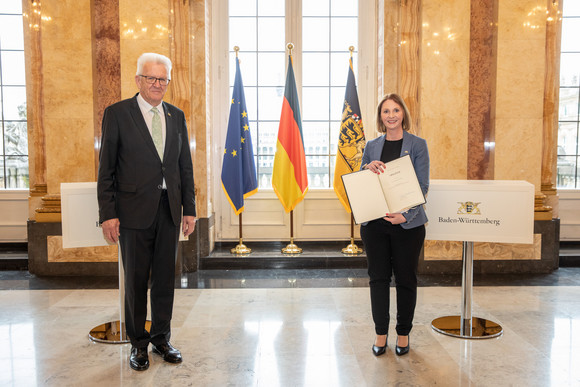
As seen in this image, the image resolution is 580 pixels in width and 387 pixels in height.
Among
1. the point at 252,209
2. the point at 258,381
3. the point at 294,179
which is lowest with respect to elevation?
the point at 258,381

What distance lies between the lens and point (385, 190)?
2787 mm

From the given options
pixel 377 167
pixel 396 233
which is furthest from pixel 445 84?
pixel 396 233

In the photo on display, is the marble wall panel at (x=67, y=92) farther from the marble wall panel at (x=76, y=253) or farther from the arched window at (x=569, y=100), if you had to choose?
the arched window at (x=569, y=100)

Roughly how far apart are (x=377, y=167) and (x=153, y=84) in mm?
1352

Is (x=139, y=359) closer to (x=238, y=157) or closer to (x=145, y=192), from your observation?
(x=145, y=192)

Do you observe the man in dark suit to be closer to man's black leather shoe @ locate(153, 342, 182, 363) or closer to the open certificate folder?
man's black leather shoe @ locate(153, 342, 182, 363)

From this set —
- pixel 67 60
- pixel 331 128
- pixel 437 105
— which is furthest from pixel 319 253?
pixel 67 60

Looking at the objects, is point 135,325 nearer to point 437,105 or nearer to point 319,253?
point 319,253

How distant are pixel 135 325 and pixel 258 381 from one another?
0.78 m

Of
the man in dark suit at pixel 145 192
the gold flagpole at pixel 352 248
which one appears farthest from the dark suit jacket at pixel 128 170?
the gold flagpole at pixel 352 248

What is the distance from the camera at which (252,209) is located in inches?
238

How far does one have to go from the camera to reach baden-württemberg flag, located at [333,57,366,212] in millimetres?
5336

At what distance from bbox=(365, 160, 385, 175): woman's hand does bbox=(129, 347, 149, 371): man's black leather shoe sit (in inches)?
66.7

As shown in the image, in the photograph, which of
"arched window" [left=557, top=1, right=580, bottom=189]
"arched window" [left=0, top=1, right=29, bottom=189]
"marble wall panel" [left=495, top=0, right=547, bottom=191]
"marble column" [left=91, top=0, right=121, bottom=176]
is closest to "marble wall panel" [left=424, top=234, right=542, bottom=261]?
"marble wall panel" [left=495, top=0, right=547, bottom=191]
